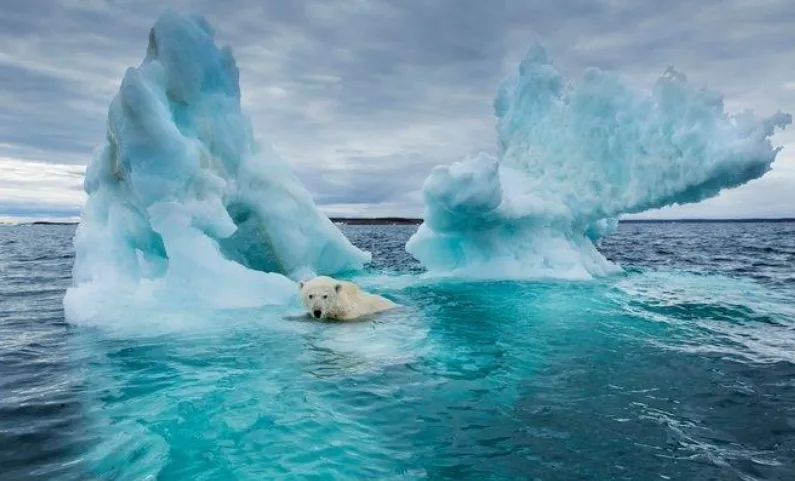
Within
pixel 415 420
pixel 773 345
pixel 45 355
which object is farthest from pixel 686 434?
pixel 45 355

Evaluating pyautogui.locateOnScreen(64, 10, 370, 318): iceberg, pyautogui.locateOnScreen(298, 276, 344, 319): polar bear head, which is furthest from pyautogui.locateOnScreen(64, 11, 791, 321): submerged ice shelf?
pyautogui.locateOnScreen(298, 276, 344, 319): polar bear head

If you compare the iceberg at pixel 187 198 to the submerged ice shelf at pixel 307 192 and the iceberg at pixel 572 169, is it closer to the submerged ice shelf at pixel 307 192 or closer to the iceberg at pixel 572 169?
the submerged ice shelf at pixel 307 192

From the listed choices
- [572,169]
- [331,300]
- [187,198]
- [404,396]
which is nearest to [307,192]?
[187,198]

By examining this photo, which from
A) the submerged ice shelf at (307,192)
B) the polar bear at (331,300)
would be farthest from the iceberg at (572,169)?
the polar bear at (331,300)

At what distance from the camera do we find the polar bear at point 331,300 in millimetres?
10906

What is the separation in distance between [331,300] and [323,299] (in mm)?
166

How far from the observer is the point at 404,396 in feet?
21.9

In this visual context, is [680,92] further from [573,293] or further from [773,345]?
[773,345]

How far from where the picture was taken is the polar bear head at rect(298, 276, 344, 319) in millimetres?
10891

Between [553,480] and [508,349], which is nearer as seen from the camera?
[553,480]

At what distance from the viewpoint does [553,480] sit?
4.63 metres

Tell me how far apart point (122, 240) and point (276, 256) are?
14.4 ft

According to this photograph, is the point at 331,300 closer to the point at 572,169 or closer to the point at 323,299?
the point at 323,299

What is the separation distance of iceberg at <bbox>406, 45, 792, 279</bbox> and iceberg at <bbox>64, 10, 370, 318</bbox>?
4.76 m
